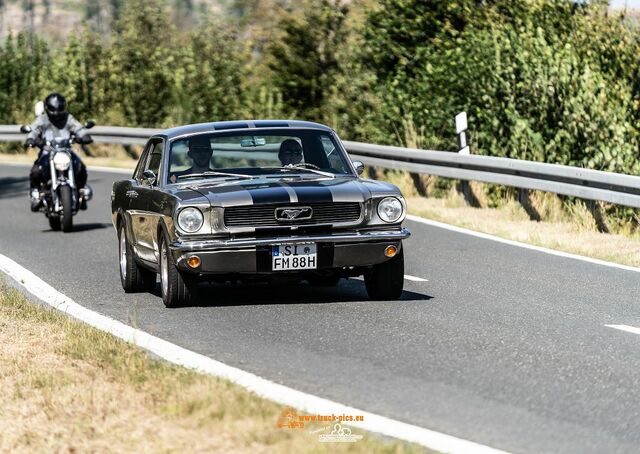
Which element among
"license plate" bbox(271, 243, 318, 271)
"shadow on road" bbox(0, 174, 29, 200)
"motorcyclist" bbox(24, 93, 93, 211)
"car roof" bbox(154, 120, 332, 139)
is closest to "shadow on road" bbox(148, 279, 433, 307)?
"license plate" bbox(271, 243, 318, 271)

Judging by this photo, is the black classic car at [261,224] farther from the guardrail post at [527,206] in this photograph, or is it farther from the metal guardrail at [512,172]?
the guardrail post at [527,206]

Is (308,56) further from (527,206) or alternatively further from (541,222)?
(541,222)

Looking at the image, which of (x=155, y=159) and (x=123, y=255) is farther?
(x=123, y=255)

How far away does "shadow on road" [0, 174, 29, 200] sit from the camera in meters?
23.8

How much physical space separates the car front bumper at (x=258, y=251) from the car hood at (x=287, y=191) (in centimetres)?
27

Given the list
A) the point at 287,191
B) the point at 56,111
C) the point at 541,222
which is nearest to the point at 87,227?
the point at 56,111

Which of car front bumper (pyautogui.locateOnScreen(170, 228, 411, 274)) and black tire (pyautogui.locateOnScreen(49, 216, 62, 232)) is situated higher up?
car front bumper (pyautogui.locateOnScreen(170, 228, 411, 274))

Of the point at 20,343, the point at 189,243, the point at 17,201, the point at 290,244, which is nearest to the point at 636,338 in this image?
the point at 290,244

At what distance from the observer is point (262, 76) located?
3441 cm

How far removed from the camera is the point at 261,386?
7199 millimetres

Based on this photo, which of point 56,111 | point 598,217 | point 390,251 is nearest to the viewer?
point 390,251

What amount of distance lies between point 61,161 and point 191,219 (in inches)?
300

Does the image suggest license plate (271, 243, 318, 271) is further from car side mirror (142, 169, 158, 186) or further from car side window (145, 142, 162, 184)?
car side window (145, 142, 162, 184)

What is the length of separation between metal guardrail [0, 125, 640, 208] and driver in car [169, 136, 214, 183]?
5107 millimetres
